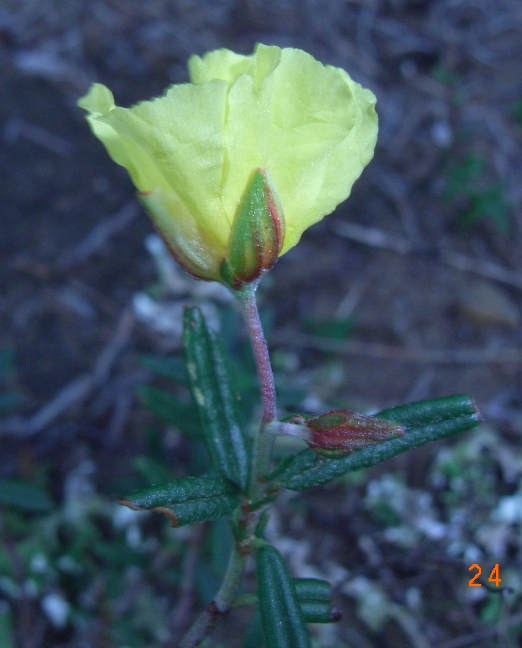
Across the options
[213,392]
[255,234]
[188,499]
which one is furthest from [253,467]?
[255,234]

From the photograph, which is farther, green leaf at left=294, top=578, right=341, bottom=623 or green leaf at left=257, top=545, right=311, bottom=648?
green leaf at left=294, top=578, right=341, bottom=623

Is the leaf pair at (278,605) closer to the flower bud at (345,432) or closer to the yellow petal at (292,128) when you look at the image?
the flower bud at (345,432)

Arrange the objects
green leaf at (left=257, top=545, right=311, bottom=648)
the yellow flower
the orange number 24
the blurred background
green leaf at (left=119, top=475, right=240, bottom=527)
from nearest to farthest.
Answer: the yellow flower → green leaf at (left=119, top=475, right=240, bottom=527) → green leaf at (left=257, top=545, right=311, bottom=648) → the orange number 24 → the blurred background

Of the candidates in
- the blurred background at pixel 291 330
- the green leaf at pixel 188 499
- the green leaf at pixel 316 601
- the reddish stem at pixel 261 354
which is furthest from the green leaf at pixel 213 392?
the blurred background at pixel 291 330

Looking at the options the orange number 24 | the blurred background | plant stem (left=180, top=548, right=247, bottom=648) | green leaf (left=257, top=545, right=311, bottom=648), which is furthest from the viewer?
the blurred background

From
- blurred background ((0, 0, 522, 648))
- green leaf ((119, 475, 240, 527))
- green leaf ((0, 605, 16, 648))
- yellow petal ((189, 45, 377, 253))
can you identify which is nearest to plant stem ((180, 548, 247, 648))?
green leaf ((119, 475, 240, 527))

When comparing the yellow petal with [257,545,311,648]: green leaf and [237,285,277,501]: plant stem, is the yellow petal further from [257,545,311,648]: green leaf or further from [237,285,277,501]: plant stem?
[257,545,311,648]: green leaf
